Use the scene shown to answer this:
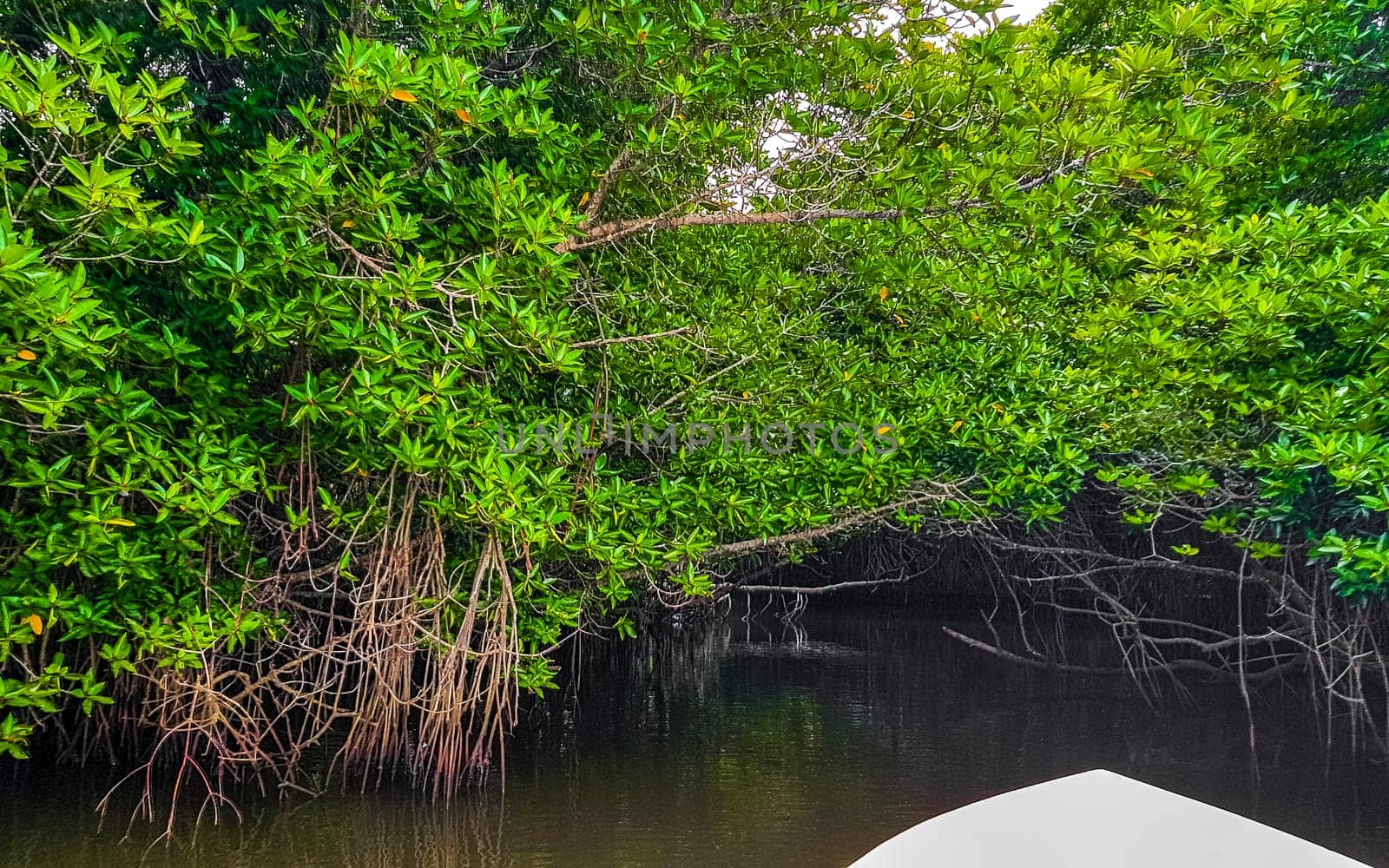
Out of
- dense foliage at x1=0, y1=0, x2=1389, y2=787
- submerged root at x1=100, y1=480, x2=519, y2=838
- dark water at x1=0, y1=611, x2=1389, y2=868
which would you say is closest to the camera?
dense foliage at x1=0, y1=0, x2=1389, y2=787

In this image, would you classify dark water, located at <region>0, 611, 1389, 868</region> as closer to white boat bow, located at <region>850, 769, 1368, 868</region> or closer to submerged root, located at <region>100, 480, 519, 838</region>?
submerged root, located at <region>100, 480, 519, 838</region>

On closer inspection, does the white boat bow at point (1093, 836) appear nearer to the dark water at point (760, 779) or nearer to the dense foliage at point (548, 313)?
the dark water at point (760, 779)

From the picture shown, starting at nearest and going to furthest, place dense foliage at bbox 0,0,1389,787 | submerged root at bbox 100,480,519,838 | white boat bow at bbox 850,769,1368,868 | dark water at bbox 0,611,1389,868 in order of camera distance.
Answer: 1. white boat bow at bbox 850,769,1368,868
2. dense foliage at bbox 0,0,1389,787
3. dark water at bbox 0,611,1389,868
4. submerged root at bbox 100,480,519,838

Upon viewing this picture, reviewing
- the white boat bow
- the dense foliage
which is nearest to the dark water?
the dense foliage

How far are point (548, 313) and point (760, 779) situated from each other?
7.34 feet

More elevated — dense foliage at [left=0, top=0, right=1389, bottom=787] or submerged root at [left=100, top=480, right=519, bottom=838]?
dense foliage at [left=0, top=0, right=1389, bottom=787]

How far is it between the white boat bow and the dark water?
1209 millimetres

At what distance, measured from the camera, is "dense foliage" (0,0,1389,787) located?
8.14 feet

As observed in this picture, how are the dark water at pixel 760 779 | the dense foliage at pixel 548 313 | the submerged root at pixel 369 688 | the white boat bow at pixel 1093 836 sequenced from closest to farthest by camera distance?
the white boat bow at pixel 1093 836 < the dense foliage at pixel 548 313 < the dark water at pixel 760 779 < the submerged root at pixel 369 688

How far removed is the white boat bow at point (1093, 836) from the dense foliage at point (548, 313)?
66.0 inches

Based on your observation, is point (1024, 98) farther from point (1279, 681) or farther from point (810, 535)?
point (1279, 681)

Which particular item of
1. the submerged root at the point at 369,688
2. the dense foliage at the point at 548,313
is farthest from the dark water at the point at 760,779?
the dense foliage at the point at 548,313

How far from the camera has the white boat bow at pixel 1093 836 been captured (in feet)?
5.08

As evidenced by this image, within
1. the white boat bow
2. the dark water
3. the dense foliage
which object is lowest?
the dark water
